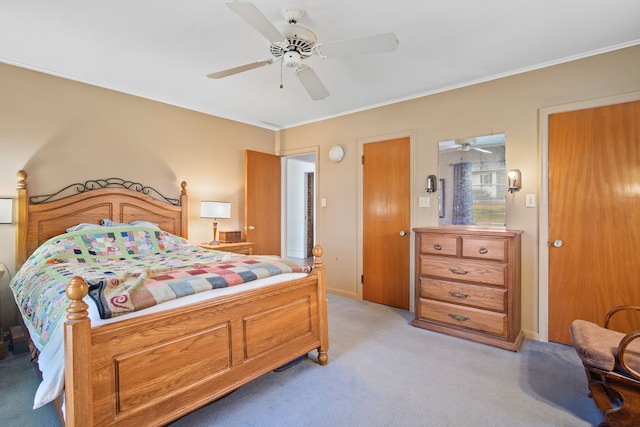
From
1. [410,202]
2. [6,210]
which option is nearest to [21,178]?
[6,210]

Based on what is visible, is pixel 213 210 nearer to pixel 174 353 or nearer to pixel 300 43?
pixel 300 43

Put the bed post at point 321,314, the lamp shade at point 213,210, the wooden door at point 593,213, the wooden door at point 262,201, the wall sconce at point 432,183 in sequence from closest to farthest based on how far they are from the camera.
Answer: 1. the bed post at point 321,314
2. the wooden door at point 593,213
3. the wall sconce at point 432,183
4. the lamp shade at point 213,210
5. the wooden door at point 262,201

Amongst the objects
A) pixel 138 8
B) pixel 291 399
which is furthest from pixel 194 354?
pixel 138 8

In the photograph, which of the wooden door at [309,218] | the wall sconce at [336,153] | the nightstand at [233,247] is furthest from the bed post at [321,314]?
the wooden door at [309,218]

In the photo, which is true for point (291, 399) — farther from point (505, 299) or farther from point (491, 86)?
point (491, 86)

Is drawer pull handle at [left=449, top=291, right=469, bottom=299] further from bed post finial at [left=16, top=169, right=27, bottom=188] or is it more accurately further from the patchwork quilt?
bed post finial at [left=16, top=169, right=27, bottom=188]

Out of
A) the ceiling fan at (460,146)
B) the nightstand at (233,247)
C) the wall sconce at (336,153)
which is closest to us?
the ceiling fan at (460,146)

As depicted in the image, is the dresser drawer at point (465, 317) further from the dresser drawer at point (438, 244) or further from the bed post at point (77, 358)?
the bed post at point (77, 358)

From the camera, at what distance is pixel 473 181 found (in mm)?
3207

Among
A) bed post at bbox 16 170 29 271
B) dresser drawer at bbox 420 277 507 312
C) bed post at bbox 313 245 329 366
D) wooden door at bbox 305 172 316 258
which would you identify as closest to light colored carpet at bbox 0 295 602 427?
bed post at bbox 313 245 329 366

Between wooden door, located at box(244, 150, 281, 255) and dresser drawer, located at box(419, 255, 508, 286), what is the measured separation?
2.41 metres

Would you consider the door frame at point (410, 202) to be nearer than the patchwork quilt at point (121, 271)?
No

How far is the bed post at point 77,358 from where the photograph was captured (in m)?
1.23

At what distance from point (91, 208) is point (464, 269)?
3625 millimetres
